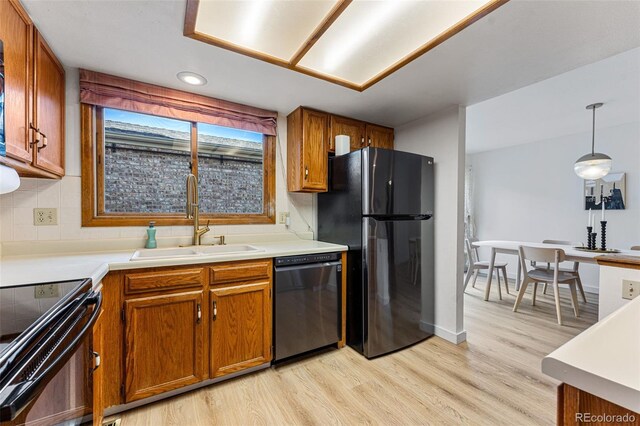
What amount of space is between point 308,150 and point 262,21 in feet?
3.55

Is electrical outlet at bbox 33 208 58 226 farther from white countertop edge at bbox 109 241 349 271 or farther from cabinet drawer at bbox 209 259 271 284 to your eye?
cabinet drawer at bbox 209 259 271 284

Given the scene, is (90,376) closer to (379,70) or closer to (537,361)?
(379,70)

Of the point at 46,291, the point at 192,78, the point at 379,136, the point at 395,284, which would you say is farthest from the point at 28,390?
the point at 379,136

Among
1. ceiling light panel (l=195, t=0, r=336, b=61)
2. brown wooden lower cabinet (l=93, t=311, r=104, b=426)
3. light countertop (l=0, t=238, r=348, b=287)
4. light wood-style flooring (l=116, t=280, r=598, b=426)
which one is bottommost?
light wood-style flooring (l=116, t=280, r=598, b=426)

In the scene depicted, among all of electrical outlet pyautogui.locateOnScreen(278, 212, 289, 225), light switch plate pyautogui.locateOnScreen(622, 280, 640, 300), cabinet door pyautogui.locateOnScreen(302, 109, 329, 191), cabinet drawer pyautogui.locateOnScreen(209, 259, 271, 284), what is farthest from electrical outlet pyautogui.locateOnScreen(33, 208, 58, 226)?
light switch plate pyautogui.locateOnScreen(622, 280, 640, 300)

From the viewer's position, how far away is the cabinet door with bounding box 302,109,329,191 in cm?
238

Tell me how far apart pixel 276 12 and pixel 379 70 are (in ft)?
2.77

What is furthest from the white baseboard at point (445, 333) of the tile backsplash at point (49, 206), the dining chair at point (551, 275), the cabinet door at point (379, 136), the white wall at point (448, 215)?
the tile backsplash at point (49, 206)

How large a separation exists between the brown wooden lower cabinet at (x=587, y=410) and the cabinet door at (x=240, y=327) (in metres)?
1.60

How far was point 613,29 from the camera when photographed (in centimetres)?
139

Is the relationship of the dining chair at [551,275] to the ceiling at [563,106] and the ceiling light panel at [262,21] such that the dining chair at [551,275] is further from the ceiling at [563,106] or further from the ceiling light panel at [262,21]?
the ceiling light panel at [262,21]

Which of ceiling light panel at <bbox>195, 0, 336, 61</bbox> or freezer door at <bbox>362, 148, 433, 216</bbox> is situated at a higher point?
ceiling light panel at <bbox>195, 0, 336, 61</bbox>

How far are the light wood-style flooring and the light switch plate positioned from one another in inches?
30.9

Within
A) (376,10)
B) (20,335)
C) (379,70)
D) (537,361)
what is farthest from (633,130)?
(20,335)
